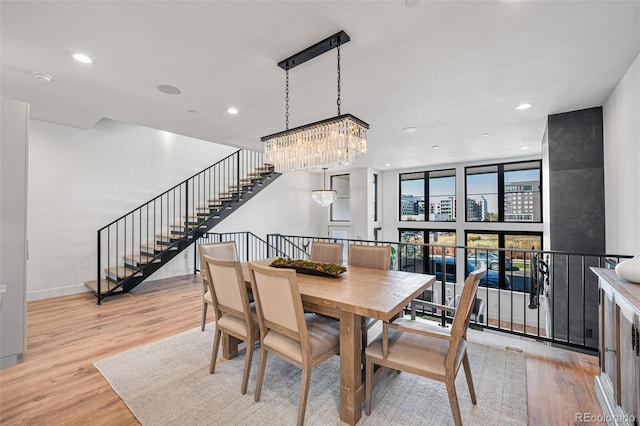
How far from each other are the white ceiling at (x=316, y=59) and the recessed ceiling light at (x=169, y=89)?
74 millimetres

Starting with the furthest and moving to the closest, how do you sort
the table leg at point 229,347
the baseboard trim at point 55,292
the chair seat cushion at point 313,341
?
1. the baseboard trim at point 55,292
2. the table leg at point 229,347
3. the chair seat cushion at point 313,341

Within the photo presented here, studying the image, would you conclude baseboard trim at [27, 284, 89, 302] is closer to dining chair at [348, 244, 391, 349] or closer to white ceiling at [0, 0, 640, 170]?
white ceiling at [0, 0, 640, 170]

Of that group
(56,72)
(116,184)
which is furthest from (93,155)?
(56,72)

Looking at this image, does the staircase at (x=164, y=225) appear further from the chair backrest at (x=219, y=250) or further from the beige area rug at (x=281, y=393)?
the beige area rug at (x=281, y=393)

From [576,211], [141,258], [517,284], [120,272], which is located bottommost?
[517,284]

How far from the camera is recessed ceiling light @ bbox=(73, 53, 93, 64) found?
7.86 ft

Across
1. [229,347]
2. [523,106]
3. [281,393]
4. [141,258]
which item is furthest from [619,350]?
[141,258]

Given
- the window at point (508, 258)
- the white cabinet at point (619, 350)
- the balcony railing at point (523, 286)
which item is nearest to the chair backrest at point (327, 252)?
the balcony railing at point (523, 286)

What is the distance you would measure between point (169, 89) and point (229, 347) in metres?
2.75

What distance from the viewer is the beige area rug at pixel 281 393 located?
6.04ft

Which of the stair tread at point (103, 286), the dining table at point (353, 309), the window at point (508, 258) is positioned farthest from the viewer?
the window at point (508, 258)

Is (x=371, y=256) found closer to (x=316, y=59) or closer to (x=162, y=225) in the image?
(x=316, y=59)

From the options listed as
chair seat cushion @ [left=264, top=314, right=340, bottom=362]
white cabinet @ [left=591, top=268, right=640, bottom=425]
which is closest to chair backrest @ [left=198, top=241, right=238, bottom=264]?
chair seat cushion @ [left=264, top=314, right=340, bottom=362]

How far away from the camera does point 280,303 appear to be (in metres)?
1.82
